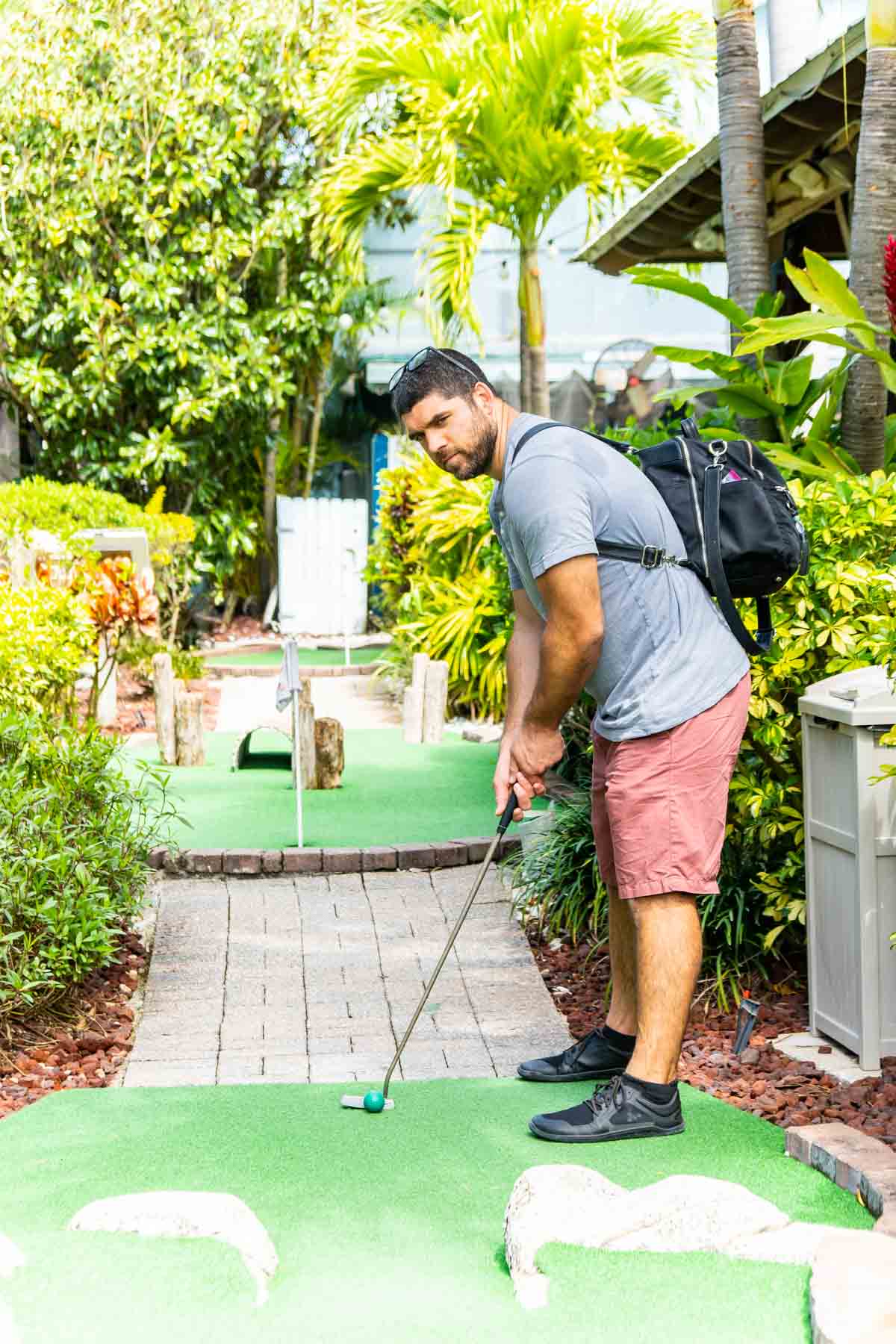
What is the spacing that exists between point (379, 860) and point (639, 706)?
3.68m

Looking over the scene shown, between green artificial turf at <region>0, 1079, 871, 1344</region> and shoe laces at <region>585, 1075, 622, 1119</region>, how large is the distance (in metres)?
0.10

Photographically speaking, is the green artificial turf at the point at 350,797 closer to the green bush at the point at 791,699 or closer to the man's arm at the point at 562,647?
the green bush at the point at 791,699

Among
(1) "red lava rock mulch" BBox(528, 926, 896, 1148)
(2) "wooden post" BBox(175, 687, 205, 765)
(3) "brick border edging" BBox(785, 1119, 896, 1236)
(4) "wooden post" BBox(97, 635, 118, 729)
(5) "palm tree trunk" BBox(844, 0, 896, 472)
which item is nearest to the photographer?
(3) "brick border edging" BBox(785, 1119, 896, 1236)

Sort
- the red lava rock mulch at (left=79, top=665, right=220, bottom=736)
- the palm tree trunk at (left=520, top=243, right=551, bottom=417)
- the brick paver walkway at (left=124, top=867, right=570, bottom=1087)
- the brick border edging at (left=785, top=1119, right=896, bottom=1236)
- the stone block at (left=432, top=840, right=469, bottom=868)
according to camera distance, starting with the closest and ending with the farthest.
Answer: the brick border edging at (left=785, top=1119, right=896, bottom=1236) < the brick paver walkway at (left=124, top=867, right=570, bottom=1087) < the stone block at (left=432, top=840, right=469, bottom=868) < the red lava rock mulch at (left=79, top=665, right=220, bottom=736) < the palm tree trunk at (left=520, top=243, right=551, bottom=417)

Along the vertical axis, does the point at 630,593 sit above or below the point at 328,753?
above

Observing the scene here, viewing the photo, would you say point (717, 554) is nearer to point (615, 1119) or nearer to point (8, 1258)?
point (615, 1119)

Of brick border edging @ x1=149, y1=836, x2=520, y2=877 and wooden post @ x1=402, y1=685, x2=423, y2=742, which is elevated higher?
wooden post @ x1=402, y1=685, x2=423, y2=742

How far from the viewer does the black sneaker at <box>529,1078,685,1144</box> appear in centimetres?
372

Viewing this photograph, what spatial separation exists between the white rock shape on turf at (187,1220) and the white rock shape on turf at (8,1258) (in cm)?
17

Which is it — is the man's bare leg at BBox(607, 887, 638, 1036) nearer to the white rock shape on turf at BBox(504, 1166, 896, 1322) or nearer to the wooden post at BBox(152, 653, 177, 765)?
the white rock shape on turf at BBox(504, 1166, 896, 1322)

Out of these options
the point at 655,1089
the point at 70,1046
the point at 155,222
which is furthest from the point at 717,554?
the point at 155,222

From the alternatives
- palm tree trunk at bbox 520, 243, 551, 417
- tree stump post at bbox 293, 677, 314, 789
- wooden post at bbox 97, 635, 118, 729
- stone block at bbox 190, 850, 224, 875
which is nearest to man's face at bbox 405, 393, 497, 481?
stone block at bbox 190, 850, 224, 875

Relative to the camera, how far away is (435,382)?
12.2ft

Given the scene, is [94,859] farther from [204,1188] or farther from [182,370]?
[182,370]
